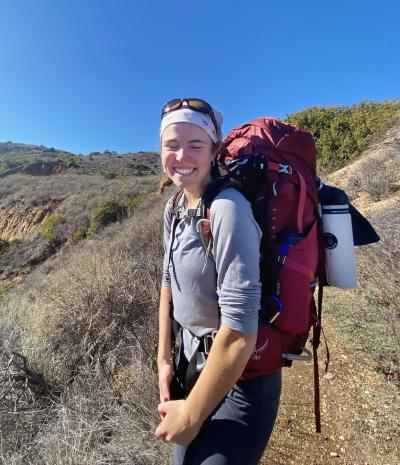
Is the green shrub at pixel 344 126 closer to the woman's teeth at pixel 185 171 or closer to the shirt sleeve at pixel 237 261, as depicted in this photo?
the woman's teeth at pixel 185 171

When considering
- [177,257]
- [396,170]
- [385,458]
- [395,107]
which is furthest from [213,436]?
[395,107]

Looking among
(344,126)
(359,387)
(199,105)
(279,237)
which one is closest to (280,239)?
(279,237)

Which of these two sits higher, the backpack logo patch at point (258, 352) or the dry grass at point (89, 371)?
the backpack logo patch at point (258, 352)

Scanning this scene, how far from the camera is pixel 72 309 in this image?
3840mm

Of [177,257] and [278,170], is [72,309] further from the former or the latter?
[278,170]

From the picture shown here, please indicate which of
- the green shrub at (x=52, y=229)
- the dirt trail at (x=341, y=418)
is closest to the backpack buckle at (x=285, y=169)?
the dirt trail at (x=341, y=418)

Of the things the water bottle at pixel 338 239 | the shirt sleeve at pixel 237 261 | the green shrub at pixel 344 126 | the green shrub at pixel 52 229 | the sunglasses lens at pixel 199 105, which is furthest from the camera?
the green shrub at pixel 52 229

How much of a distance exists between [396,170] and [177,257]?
6760 millimetres

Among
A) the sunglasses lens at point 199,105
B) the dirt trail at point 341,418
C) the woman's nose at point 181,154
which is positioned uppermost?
the sunglasses lens at point 199,105

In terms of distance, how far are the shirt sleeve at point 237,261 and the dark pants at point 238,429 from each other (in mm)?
345

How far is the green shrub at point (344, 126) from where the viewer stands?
38.1 feet

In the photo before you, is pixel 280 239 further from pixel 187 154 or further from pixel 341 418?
pixel 341 418

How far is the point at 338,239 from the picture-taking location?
1.32m

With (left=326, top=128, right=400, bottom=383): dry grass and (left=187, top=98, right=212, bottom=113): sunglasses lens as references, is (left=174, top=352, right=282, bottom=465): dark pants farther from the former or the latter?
(left=326, top=128, right=400, bottom=383): dry grass
